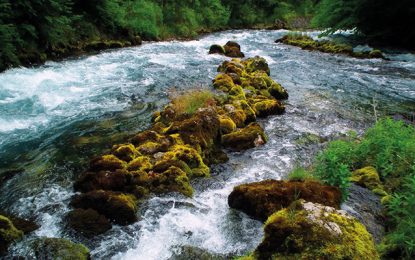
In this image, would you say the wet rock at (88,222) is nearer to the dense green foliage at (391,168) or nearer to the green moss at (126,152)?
the green moss at (126,152)

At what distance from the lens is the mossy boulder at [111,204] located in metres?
5.40

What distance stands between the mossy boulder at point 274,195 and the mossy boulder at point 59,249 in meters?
2.31

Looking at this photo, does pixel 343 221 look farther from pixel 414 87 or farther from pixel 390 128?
pixel 414 87

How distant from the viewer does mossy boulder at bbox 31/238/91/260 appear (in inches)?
177

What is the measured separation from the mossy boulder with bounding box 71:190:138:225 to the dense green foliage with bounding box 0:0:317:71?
853 centimetres

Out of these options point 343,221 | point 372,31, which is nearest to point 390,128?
point 343,221

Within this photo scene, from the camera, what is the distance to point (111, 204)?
17.9 feet

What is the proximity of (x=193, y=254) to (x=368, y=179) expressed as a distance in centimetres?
331

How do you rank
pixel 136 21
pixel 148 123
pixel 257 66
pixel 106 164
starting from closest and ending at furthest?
pixel 106 164
pixel 148 123
pixel 257 66
pixel 136 21

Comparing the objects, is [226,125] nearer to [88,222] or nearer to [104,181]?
[104,181]

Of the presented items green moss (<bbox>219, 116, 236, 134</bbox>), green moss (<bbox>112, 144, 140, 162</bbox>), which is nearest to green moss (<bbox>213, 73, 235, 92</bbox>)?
green moss (<bbox>219, 116, 236, 134</bbox>)

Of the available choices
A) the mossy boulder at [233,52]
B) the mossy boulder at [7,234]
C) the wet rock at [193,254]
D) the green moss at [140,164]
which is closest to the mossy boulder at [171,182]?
the green moss at [140,164]

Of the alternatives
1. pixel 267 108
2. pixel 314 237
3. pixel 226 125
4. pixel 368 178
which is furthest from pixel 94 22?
pixel 314 237

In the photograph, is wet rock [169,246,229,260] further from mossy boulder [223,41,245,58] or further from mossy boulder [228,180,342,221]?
mossy boulder [223,41,245,58]
